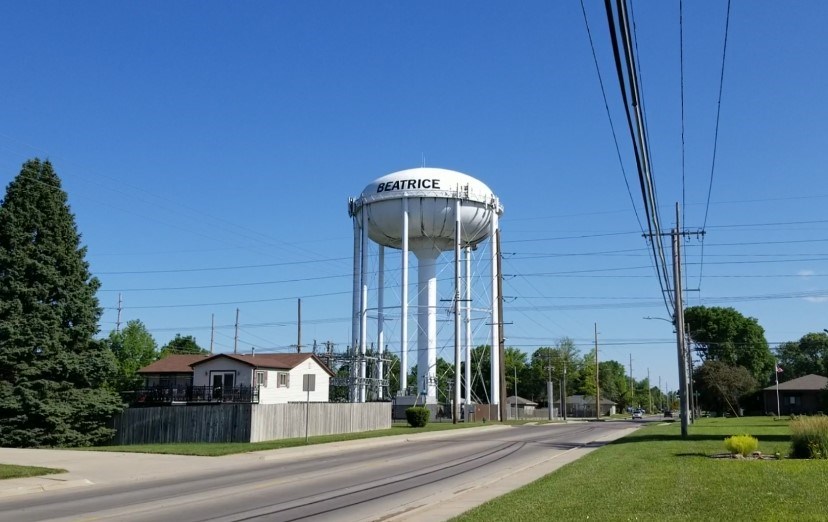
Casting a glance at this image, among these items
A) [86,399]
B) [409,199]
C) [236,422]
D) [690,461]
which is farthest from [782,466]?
[409,199]

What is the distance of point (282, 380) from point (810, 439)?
101ft

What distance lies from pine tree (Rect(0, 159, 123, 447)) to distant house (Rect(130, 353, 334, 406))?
19.2ft

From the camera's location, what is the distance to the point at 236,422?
33.1 metres

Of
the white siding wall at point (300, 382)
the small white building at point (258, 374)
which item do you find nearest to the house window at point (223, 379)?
the small white building at point (258, 374)

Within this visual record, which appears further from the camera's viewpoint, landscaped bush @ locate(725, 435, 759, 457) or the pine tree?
the pine tree

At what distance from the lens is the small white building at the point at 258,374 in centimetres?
4206

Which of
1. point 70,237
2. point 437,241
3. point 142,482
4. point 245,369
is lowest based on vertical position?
point 142,482

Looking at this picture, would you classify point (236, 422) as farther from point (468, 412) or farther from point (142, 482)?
point (468, 412)

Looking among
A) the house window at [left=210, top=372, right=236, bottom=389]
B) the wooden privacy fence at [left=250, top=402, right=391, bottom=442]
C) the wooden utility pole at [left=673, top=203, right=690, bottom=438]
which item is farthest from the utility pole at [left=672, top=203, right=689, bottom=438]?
the house window at [left=210, top=372, right=236, bottom=389]

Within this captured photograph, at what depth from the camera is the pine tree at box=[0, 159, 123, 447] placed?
31562 mm

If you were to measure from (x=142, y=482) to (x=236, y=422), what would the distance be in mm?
13676

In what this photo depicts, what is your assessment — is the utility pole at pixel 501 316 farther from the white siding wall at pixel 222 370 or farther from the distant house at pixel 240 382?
the white siding wall at pixel 222 370

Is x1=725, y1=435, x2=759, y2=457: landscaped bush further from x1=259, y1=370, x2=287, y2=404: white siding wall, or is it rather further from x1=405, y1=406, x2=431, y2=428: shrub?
x1=259, y1=370, x2=287, y2=404: white siding wall

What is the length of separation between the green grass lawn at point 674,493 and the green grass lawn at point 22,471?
1242cm
